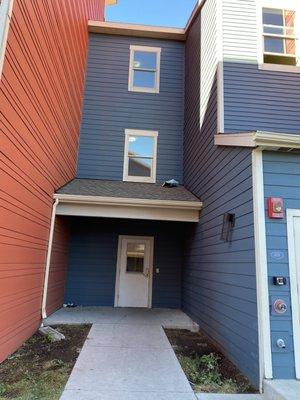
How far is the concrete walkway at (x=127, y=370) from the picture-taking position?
11.7 ft

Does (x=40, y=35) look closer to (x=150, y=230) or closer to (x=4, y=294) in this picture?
(x=4, y=294)

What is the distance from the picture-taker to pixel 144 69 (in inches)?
382

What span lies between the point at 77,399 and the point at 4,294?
1666 mm

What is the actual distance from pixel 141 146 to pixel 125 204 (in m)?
2.58

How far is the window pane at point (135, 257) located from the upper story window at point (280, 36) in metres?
5.28

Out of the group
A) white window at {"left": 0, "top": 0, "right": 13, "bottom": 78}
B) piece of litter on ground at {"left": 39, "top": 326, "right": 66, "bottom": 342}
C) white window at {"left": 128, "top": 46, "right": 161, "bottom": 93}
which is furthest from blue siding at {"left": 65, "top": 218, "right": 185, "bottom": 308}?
white window at {"left": 0, "top": 0, "right": 13, "bottom": 78}

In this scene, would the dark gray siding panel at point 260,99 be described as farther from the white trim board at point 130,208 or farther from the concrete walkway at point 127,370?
the concrete walkway at point 127,370

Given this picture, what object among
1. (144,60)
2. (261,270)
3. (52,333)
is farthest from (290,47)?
(52,333)

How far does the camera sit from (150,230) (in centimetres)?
884

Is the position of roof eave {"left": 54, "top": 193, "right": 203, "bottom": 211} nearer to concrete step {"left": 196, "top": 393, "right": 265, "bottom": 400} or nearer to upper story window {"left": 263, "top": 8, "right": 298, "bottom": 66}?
upper story window {"left": 263, "top": 8, "right": 298, "bottom": 66}

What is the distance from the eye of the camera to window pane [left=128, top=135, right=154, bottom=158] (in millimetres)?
9195

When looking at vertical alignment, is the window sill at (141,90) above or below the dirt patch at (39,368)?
above

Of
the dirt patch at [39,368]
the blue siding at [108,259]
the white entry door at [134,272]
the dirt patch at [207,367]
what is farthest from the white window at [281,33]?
the dirt patch at [39,368]

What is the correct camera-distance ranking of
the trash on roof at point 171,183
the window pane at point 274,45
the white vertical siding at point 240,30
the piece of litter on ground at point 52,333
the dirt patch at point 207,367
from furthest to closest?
the trash on roof at point 171,183 → the window pane at point 274,45 → the white vertical siding at point 240,30 → the piece of litter on ground at point 52,333 → the dirt patch at point 207,367
